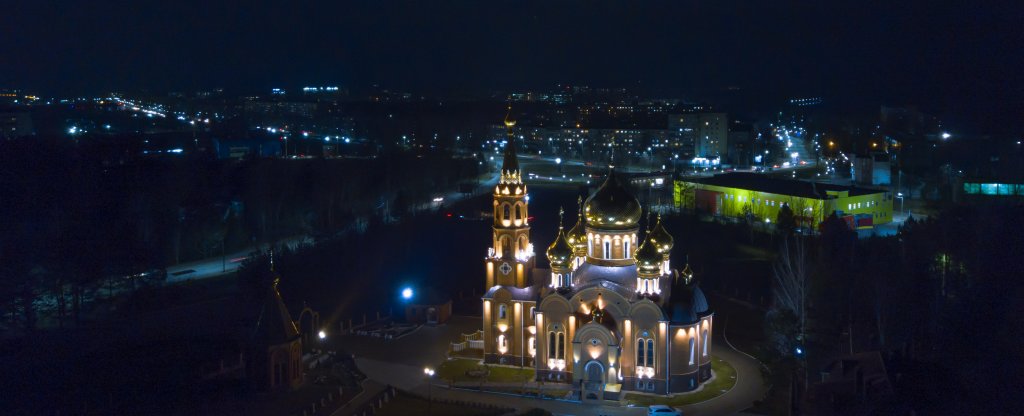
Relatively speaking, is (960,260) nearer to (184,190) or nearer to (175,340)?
(175,340)

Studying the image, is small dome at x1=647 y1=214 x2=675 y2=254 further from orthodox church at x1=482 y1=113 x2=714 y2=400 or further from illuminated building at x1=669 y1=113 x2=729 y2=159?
illuminated building at x1=669 y1=113 x2=729 y2=159

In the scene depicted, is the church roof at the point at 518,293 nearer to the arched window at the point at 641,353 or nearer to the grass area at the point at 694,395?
the arched window at the point at 641,353

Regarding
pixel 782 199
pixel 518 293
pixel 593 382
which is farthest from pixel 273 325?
pixel 782 199

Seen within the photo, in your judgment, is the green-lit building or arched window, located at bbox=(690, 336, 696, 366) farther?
the green-lit building

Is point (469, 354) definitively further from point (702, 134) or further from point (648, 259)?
point (702, 134)

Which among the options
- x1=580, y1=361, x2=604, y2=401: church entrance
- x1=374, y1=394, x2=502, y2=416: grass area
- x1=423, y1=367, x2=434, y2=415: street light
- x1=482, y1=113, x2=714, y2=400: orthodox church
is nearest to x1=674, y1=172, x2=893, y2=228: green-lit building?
x1=482, y1=113, x2=714, y2=400: orthodox church

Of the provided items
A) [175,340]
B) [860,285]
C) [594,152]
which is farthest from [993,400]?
[594,152]
